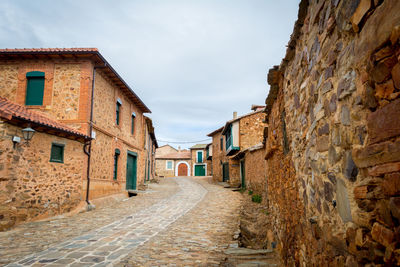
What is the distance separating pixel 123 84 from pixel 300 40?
39.5ft

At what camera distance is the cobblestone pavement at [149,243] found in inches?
181

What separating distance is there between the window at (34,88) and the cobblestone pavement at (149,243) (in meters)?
6.04

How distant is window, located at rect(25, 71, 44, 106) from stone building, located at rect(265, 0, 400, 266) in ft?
37.1

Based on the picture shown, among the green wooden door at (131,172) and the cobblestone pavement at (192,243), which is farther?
the green wooden door at (131,172)

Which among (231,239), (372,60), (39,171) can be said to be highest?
(372,60)

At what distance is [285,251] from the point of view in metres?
3.89

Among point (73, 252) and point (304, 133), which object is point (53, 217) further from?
point (304, 133)

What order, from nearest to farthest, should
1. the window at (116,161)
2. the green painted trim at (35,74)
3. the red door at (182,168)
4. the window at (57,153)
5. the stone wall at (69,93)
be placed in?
1. the window at (57,153)
2. the stone wall at (69,93)
3. the green painted trim at (35,74)
4. the window at (116,161)
5. the red door at (182,168)

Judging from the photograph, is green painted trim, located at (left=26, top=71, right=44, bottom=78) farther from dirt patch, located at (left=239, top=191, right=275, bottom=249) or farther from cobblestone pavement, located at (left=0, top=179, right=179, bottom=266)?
dirt patch, located at (left=239, top=191, right=275, bottom=249)

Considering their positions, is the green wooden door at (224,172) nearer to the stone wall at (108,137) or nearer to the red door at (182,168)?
the stone wall at (108,137)

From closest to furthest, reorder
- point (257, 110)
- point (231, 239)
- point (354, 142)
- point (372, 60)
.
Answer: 1. point (372, 60)
2. point (354, 142)
3. point (231, 239)
4. point (257, 110)

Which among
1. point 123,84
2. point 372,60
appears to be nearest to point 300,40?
point 372,60

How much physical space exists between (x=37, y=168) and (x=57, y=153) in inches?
40.8

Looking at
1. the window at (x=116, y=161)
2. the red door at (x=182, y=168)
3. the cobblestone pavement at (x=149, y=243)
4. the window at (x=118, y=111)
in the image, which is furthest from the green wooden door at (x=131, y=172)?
the red door at (x=182, y=168)
